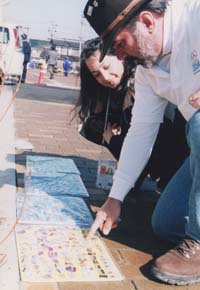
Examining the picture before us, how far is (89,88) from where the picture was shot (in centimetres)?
279

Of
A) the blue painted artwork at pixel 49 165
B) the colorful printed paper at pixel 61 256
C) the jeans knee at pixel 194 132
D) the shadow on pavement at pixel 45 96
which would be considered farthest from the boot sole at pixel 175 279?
the shadow on pavement at pixel 45 96

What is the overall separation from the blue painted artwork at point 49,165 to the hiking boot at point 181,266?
4.55ft

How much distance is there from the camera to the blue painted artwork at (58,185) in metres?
2.67

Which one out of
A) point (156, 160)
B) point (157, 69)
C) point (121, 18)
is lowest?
point (156, 160)

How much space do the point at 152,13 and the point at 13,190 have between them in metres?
1.39

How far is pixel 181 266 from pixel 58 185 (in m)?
1.21

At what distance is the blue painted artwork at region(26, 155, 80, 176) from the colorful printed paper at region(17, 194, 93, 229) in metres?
0.49

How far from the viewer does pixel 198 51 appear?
1798 millimetres

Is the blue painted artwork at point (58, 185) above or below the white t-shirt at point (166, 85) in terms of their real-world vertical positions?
below

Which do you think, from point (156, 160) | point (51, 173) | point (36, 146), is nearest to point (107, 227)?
point (156, 160)

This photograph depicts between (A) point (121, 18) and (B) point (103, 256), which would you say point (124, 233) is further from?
(A) point (121, 18)

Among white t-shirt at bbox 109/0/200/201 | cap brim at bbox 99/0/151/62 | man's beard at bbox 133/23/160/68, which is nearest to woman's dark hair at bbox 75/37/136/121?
white t-shirt at bbox 109/0/200/201

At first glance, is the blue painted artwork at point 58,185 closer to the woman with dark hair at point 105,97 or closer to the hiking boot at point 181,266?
the woman with dark hair at point 105,97

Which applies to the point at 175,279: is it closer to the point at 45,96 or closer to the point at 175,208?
the point at 175,208
